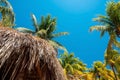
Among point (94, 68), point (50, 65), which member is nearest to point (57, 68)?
point (50, 65)

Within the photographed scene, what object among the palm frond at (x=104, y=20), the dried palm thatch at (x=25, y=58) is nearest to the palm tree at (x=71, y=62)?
the palm frond at (x=104, y=20)

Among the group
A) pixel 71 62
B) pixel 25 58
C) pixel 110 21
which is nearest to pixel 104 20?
pixel 110 21

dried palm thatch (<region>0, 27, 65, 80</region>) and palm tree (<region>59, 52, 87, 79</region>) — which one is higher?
palm tree (<region>59, 52, 87, 79</region>)

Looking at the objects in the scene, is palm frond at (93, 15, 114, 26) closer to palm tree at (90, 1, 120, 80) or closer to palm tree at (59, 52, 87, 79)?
palm tree at (90, 1, 120, 80)

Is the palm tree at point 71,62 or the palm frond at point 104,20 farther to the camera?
the palm tree at point 71,62

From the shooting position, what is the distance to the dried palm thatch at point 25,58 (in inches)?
196

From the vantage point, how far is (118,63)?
24.7 meters

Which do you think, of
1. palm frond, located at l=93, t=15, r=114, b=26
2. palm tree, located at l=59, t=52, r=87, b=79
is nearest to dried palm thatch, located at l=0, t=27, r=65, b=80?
palm frond, located at l=93, t=15, r=114, b=26

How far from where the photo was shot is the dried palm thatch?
16.3 ft

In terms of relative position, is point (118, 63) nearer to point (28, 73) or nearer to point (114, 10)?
point (114, 10)

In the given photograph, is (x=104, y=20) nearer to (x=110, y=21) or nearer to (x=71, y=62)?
(x=110, y=21)

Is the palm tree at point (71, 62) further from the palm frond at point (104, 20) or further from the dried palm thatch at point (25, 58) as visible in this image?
the dried palm thatch at point (25, 58)

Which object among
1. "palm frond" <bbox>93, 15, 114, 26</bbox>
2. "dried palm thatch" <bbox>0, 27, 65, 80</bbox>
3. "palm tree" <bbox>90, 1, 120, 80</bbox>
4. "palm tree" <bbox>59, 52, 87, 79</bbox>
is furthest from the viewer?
"palm tree" <bbox>59, 52, 87, 79</bbox>

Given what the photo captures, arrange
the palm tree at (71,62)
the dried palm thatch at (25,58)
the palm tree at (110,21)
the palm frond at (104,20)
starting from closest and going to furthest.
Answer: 1. the dried palm thatch at (25,58)
2. the palm tree at (110,21)
3. the palm frond at (104,20)
4. the palm tree at (71,62)
